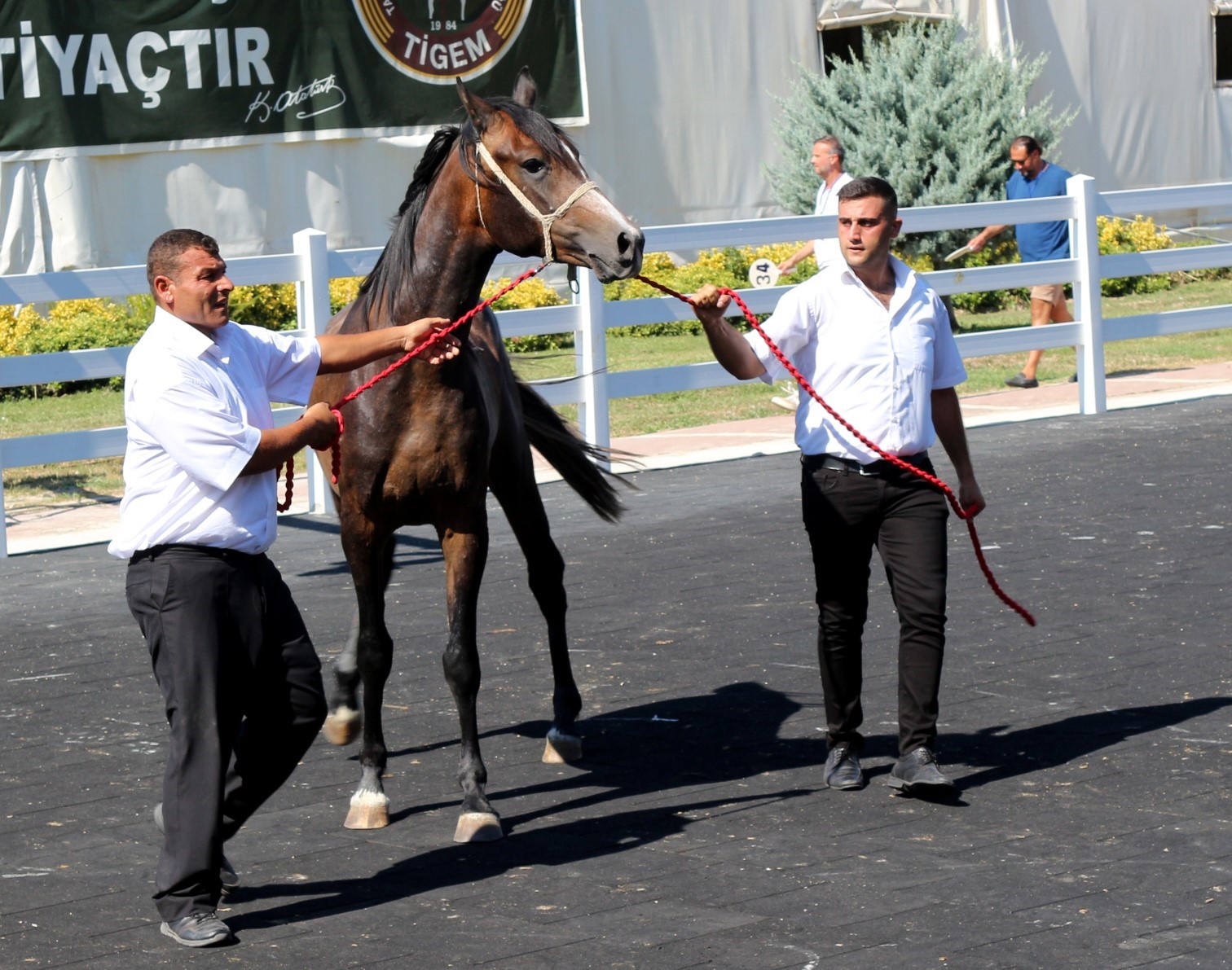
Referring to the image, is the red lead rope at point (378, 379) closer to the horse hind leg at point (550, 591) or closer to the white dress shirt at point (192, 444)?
the white dress shirt at point (192, 444)

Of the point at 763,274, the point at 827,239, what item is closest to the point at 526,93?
the point at 827,239

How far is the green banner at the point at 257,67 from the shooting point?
1805cm

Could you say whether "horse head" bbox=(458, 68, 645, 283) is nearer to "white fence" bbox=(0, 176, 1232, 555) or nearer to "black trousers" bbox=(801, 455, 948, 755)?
"black trousers" bbox=(801, 455, 948, 755)

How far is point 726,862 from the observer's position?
515cm

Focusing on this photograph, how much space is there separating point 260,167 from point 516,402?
1372cm

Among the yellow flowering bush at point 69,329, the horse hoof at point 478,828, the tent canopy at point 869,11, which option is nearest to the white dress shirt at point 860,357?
the horse hoof at point 478,828

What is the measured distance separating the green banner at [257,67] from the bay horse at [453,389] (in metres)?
13.2

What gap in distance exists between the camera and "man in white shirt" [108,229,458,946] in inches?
182

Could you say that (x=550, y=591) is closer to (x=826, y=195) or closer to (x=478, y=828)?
(x=478, y=828)

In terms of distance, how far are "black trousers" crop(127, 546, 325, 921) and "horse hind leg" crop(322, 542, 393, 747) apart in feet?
5.17

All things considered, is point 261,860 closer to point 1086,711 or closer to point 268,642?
point 268,642

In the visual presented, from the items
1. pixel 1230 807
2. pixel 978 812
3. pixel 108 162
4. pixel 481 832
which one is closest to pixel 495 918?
pixel 481 832

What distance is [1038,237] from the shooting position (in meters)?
15.7

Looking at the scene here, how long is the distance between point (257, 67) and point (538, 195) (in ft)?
47.1
